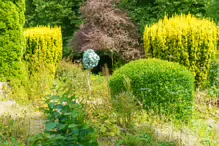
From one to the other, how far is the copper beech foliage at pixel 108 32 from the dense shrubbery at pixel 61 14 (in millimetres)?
1102

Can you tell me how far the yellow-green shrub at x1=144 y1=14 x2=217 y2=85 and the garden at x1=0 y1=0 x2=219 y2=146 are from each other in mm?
20

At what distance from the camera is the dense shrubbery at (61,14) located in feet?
38.4

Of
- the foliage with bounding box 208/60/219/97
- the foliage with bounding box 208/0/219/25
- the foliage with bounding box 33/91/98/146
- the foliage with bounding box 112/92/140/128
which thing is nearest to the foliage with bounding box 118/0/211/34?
the foliage with bounding box 208/0/219/25

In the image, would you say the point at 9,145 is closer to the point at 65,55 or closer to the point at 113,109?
the point at 113,109

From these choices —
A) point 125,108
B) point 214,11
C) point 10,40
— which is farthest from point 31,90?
point 214,11

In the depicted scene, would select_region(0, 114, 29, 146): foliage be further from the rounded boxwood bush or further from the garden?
the rounded boxwood bush

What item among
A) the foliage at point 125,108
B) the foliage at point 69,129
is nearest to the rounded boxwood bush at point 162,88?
the foliage at point 125,108

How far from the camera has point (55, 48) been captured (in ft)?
30.7

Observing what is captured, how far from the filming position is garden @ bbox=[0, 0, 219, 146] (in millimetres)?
4184

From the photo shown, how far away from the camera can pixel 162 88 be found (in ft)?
17.4

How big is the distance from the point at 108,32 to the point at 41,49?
6.96ft

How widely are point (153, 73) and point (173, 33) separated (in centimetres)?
174

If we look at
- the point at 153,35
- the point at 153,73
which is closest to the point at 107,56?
the point at 153,35

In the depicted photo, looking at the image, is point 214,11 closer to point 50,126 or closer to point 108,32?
point 108,32
